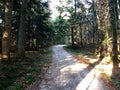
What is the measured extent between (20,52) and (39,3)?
11.2m

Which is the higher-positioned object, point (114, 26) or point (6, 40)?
point (114, 26)

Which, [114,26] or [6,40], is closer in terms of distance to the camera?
[6,40]

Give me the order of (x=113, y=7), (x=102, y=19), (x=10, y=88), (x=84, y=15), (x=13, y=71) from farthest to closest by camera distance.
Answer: (x=84, y=15)
(x=102, y=19)
(x=113, y=7)
(x=13, y=71)
(x=10, y=88)

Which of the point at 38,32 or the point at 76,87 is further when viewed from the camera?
the point at 38,32

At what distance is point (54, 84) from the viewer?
34.0 ft

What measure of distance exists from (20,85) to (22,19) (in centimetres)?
980

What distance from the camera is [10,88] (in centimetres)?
915

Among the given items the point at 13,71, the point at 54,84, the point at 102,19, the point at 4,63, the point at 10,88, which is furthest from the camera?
the point at 102,19

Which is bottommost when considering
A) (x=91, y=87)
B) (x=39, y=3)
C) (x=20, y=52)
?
(x=91, y=87)

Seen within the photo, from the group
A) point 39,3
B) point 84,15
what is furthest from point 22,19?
point 84,15

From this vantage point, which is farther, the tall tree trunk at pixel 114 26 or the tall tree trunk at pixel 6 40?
the tall tree trunk at pixel 114 26

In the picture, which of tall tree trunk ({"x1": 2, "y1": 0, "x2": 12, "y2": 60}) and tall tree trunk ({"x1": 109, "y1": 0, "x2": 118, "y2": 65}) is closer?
tall tree trunk ({"x1": 2, "y1": 0, "x2": 12, "y2": 60})

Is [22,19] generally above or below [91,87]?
above

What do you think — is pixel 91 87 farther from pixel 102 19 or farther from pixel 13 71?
pixel 102 19
